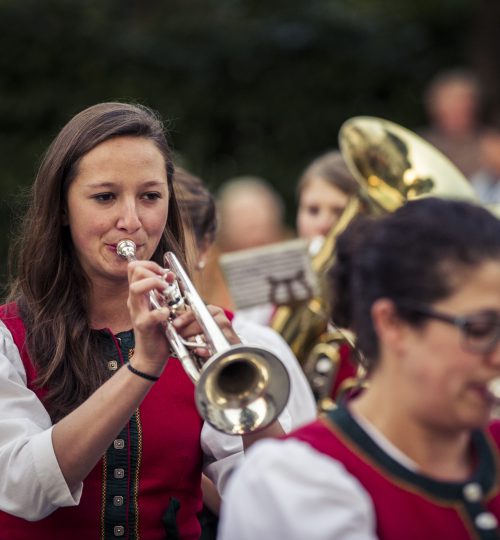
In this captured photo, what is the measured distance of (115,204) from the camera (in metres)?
2.80

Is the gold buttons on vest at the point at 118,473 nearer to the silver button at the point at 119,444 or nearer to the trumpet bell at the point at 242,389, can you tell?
the silver button at the point at 119,444

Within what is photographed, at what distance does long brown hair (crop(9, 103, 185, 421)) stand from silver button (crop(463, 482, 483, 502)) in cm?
108

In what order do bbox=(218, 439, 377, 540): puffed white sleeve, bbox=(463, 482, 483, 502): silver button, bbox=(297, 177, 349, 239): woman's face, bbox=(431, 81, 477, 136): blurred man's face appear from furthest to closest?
bbox=(431, 81, 477, 136): blurred man's face, bbox=(297, 177, 349, 239): woman's face, bbox=(463, 482, 483, 502): silver button, bbox=(218, 439, 377, 540): puffed white sleeve

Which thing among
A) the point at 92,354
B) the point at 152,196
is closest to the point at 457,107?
the point at 152,196

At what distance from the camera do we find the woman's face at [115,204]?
279 cm

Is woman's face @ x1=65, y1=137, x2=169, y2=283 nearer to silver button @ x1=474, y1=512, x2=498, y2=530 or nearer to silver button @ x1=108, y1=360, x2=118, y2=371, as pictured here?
silver button @ x1=108, y1=360, x2=118, y2=371

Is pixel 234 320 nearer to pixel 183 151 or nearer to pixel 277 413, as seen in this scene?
pixel 277 413

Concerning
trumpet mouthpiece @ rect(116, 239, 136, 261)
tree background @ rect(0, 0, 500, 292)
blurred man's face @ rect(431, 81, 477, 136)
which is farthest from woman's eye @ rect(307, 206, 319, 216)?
blurred man's face @ rect(431, 81, 477, 136)

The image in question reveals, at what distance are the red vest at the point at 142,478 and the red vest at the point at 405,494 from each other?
85 centimetres

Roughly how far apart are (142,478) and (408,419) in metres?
0.97

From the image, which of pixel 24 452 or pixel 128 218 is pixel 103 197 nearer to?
pixel 128 218

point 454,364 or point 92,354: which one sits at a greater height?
point 454,364

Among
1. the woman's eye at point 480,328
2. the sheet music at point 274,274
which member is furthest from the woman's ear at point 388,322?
the sheet music at point 274,274

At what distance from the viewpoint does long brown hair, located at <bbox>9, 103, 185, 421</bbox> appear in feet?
9.20
